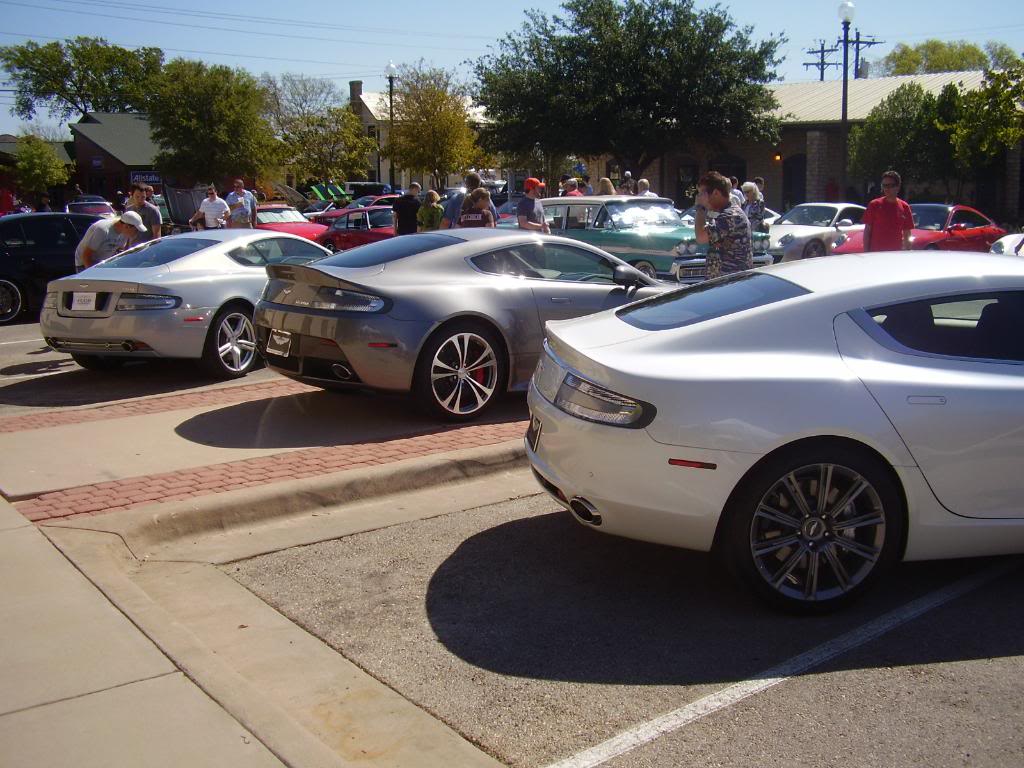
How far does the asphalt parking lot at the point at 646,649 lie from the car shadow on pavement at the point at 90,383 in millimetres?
4628

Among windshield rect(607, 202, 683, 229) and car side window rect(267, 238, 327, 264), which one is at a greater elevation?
windshield rect(607, 202, 683, 229)

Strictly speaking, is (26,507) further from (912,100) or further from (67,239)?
(912,100)

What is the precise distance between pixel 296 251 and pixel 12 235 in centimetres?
650

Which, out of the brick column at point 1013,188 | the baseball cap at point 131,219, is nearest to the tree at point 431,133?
the brick column at point 1013,188

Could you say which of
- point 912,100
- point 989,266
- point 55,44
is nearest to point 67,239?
point 989,266

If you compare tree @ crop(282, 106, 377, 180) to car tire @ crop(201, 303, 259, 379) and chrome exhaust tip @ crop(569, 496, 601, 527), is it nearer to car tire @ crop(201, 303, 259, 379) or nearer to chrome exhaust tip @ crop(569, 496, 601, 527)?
car tire @ crop(201, 303, 259, 379)

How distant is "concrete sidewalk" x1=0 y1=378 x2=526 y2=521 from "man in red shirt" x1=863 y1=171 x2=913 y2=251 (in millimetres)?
5056

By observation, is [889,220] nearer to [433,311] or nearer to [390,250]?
[390,250]

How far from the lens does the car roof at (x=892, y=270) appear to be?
4.80 meters

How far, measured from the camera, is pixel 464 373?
7777mm

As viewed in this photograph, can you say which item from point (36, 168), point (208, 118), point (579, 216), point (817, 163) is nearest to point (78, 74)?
point (36, 168)

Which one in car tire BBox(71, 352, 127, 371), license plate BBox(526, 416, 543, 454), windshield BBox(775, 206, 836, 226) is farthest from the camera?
windshield BBox(775, 206, 836, 226)

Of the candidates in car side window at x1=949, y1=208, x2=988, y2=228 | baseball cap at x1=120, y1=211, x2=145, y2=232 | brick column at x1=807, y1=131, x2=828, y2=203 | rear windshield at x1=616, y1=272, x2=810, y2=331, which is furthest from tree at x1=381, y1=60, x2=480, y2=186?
rear windshield at x1=616, y1=272, x2=810, y2=331

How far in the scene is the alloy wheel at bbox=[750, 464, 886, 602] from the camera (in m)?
4.42
